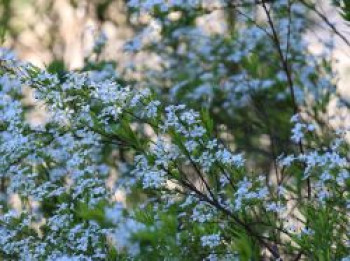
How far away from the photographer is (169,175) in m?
3.03

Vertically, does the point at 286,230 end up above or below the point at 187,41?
below

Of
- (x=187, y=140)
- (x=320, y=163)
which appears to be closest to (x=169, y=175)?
(x=187, y=140)

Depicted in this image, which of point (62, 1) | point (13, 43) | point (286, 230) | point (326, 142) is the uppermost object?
point (62, 1)

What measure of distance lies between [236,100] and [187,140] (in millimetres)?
2514

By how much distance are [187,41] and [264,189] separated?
338 centimetres

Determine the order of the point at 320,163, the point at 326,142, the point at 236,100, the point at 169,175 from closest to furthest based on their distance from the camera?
the point at 320,163 → the point at 169,175 → the point at 326,142 → the point at 236,100

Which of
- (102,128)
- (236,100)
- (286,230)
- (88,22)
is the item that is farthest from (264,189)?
(88,22)

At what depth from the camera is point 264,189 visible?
2.96m

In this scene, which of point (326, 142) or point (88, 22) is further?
point (88, 22)

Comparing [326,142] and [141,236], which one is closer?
[141,236]

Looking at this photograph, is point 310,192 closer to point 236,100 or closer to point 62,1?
point 236,100

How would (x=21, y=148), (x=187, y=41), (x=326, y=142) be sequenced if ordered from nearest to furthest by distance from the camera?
(x=21, y=148), (x=326, y=142), (x=187, y=41)

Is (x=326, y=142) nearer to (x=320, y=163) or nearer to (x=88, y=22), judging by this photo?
(x=320, y=163)

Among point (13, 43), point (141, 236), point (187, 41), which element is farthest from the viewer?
point (13, 43)
